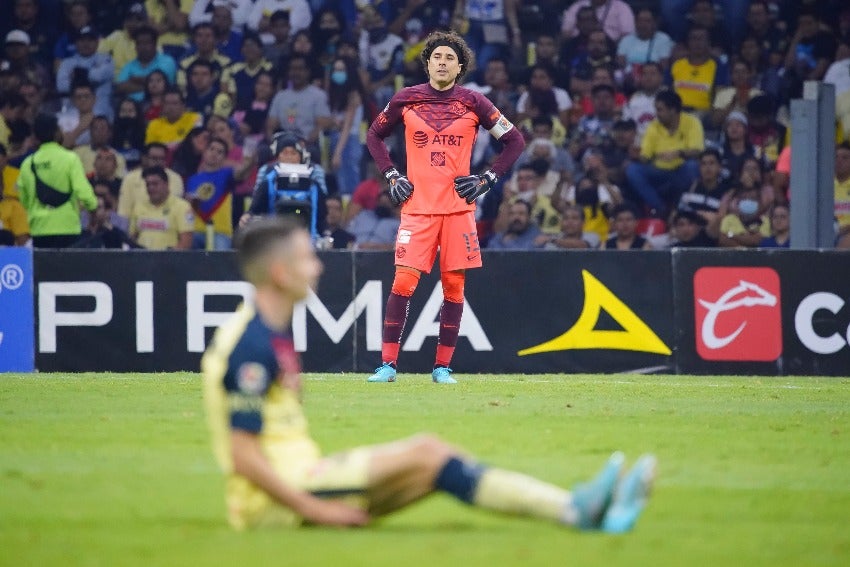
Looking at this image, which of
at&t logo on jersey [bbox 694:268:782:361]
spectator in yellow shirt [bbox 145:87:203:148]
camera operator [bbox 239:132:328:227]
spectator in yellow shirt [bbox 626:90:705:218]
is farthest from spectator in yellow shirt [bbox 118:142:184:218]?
at&t logo on jersey [bbox 694:268:782:361]

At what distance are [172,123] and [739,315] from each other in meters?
8.15

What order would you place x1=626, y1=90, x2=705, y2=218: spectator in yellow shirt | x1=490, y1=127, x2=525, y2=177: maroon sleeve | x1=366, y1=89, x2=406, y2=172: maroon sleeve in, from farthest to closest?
x1=626, y1=90, x2=705, y2=218: spectator in yellow shirt, x1=490, y1=127, x2=525, y2=177: maroon sleeve, x1=366, y1=89, x2=406, y2=172: maroon sleeve

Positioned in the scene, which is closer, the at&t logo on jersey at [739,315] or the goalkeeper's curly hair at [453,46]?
the goalkeeper's curly hair at [453,46]

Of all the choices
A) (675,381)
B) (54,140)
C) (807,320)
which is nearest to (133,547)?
(675,381)

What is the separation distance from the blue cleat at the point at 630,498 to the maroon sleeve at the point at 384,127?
23.0ft

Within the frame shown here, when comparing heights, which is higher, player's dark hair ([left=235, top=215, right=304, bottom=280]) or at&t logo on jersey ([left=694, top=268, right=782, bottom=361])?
player's dark hair ([left=235, top=215, right=304, bottom=280])

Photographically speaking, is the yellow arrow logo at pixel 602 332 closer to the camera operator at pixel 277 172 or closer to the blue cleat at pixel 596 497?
the camera operator at pixel 277 172

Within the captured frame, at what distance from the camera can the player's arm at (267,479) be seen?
5.38m

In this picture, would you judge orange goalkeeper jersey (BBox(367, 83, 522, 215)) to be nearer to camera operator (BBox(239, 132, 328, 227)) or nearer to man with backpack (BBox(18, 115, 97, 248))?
camera operator (BBox(239, 132, 328, 227))

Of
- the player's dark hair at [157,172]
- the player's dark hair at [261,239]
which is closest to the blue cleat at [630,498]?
the player's dark hair at [261,239]

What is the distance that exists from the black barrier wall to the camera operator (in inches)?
27.6

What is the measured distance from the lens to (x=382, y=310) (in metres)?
14.5

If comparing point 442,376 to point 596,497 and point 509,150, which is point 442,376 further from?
point 596,497

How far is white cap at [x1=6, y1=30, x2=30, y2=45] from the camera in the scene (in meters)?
20.2
